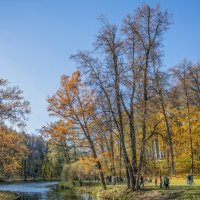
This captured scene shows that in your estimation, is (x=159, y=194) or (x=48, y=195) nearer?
(x=159, y=194)

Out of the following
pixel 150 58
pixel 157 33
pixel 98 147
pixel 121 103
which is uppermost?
pixel 157 33

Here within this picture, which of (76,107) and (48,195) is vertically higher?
(76,107)

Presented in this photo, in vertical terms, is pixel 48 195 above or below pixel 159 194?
below

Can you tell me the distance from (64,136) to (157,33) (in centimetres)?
1326

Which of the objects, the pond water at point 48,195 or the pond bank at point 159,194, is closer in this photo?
the pond bank at point 159,194

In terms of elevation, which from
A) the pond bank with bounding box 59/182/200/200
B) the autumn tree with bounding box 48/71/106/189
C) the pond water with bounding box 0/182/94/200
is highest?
the autumn tree with bounding box 48/71/106/189

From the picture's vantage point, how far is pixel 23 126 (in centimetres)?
2703

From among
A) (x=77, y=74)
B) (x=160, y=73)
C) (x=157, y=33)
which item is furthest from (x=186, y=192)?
(x=77, y=74)

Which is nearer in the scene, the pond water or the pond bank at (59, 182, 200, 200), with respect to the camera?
the pond bank at (59, 182, 200, 200)

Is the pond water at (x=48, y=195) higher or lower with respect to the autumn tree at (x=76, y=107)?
lower

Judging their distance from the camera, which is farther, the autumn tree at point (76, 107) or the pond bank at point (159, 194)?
the autumn tree at point (76, 107)

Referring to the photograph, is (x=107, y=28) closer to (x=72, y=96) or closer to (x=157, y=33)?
(x=157, y=33)

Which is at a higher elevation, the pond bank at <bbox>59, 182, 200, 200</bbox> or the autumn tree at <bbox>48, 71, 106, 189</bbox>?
the autumn tree at <bbox>48, 71, 106, 189</bbox>

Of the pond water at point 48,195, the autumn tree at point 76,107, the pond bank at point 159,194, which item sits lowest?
the pond water at point 48,195
